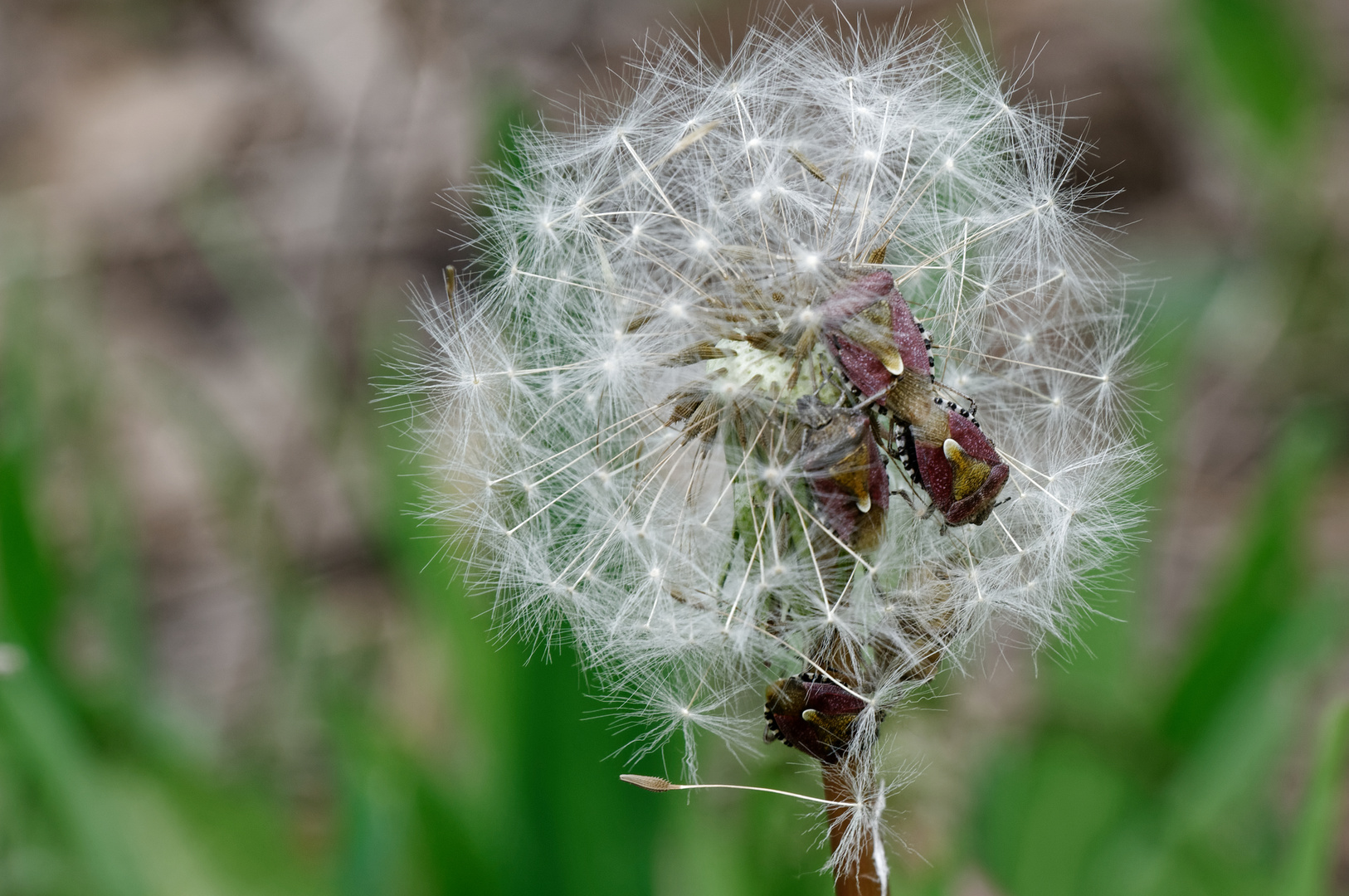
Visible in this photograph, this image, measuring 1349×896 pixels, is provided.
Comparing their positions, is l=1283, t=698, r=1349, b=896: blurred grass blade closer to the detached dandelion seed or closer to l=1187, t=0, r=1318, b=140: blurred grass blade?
the detached dandelion seed

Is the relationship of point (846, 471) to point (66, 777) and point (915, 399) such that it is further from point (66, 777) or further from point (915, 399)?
point (66, 777)

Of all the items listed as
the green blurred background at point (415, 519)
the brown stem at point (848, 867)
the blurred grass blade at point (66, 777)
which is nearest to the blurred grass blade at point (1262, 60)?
the green blurred background at point (415, 519)

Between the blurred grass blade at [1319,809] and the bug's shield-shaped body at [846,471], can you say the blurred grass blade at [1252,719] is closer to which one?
the blurred grass blade at [1319,809]

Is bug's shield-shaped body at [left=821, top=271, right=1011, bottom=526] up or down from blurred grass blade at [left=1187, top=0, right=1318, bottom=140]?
down

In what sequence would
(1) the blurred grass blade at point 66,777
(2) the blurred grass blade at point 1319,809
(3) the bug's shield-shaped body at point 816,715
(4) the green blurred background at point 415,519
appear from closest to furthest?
(3) the bug's shield-shaped body at point 816,715
(2) the blurred grass blade at point 1319,809
(1) the blurred grass blade at point 66,777
(4) the green blurred background at point 415,519

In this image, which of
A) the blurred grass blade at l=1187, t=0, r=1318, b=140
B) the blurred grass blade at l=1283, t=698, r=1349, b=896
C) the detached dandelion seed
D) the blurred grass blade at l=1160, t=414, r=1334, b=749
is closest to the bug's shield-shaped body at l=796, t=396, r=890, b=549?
the detached dandelion seed

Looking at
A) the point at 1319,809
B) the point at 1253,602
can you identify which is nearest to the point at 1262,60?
the point at 1253,602
